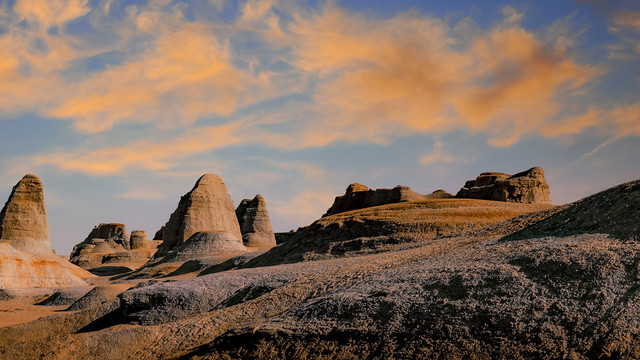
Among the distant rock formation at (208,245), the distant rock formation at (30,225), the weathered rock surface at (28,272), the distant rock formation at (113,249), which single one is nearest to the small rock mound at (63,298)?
the weathered rock surface at (28,272)

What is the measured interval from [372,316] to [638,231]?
13.9 ft

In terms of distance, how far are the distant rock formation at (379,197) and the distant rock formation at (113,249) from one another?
22.8m

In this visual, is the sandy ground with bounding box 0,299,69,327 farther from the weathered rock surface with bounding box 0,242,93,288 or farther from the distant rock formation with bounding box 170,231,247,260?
the distant rock formation with bounding box 170,231,247,260

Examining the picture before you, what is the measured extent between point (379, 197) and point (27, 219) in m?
20.6

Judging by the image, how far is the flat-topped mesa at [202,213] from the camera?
3769 cm

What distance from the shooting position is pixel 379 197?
2659 cm

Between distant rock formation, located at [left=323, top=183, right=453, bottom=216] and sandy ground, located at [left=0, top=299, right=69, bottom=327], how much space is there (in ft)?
50.2

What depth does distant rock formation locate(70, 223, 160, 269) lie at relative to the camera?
4844cm

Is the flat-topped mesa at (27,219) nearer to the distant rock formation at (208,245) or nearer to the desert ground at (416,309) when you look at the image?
the distant rock formation at (208,245)

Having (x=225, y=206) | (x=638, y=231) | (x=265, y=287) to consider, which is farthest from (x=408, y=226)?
(x=225, y=206)

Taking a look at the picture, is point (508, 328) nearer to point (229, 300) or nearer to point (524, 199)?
point (229, 300)

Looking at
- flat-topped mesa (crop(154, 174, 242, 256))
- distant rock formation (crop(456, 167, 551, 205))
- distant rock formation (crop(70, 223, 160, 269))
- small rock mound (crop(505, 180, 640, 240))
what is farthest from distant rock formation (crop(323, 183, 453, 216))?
distant rock formation (crop(70, 223, 160, 269))

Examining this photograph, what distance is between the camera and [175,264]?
104 feet

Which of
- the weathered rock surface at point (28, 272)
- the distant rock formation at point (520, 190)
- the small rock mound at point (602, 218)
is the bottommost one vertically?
the small rock mound at point (602, 218)
